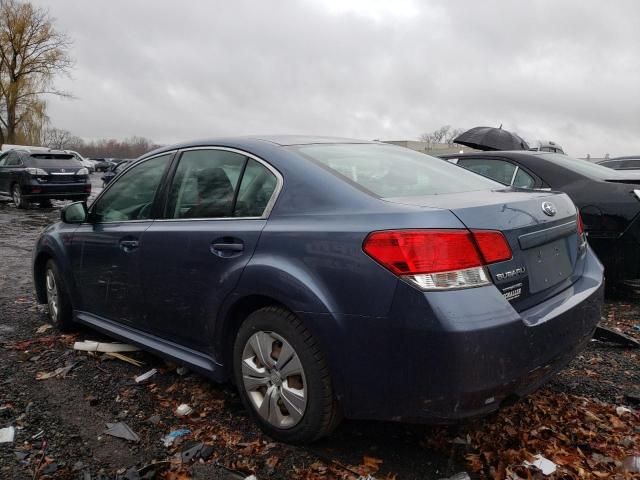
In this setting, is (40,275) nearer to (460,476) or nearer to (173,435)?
(173,435)

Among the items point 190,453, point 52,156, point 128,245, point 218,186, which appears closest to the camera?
point 190,453

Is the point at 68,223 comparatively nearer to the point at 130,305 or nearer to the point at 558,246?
the point at 130,305

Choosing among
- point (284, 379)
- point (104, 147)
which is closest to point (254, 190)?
point (284, 379)

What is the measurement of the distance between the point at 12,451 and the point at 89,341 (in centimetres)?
153

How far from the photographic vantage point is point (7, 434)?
2.86 meters

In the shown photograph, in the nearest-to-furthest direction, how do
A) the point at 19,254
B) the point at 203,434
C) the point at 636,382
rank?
the point at 203,434
the point at 636,382
the point at 19,254

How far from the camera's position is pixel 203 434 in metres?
2.86

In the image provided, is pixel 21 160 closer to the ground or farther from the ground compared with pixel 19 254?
farther from the ground

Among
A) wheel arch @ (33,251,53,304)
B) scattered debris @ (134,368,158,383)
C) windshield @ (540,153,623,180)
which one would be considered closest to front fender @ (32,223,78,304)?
wheel arch @ (33,251,53,304)

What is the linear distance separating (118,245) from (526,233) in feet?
8.31

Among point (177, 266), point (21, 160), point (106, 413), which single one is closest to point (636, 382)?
point (177, 266)

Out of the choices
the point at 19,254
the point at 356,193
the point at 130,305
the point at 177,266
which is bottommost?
the point at 19,254

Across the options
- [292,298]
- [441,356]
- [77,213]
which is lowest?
[441,356]

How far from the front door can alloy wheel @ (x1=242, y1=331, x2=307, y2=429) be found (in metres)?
1.06
